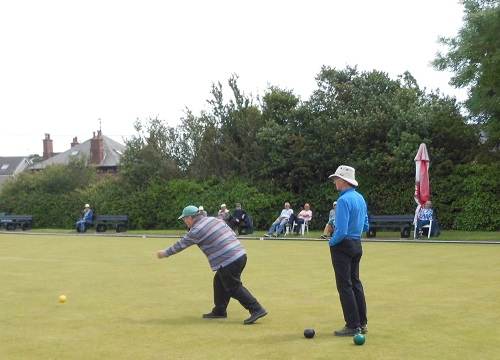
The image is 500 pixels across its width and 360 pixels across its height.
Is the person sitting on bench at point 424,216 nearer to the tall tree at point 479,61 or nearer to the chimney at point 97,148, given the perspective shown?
the tall tree at point 479,61

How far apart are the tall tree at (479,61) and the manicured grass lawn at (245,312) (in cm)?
1127

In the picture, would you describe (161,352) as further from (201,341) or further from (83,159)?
(83,159)

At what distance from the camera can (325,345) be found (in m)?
7.41

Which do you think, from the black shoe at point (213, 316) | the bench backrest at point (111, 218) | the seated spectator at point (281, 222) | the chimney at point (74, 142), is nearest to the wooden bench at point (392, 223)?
the seated spectator at point (281, 222)

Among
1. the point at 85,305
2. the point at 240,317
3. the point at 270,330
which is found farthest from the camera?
the point at 85,305

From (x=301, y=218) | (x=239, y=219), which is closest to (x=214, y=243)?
(x=301, y=218)

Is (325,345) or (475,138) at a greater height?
(475,138)

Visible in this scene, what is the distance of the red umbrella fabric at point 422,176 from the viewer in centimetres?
2662

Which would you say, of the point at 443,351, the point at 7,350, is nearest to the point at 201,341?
the point at 7,350

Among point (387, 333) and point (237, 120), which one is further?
point (237, 120)

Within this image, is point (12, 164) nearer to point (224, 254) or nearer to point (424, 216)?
point (424, 216)

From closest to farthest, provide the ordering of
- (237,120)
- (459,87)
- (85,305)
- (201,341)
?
1. (201,341)
2. (85,305)
3. (459,87)
4. (237,120)

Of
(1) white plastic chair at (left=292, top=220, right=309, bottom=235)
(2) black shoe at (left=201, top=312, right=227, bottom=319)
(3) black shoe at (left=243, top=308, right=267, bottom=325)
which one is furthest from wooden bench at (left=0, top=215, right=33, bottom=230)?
(3) black shoe at (left=243, top=308, right=267, bottom=325)

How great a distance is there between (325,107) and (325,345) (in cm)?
2788
